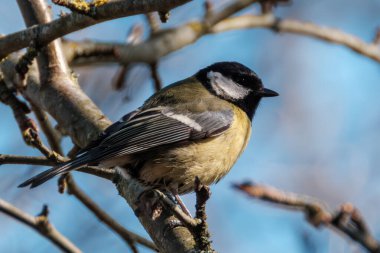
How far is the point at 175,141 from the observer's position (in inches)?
130

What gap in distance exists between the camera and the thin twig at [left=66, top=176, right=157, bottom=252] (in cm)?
334

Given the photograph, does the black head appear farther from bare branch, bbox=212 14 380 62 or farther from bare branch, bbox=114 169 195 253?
bare branch, bbox=114 169 195 253

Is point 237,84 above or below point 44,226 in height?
above

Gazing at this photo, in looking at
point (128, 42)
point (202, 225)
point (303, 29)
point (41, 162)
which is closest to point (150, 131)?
point (41, 162)

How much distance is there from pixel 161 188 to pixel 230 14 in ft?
5.65

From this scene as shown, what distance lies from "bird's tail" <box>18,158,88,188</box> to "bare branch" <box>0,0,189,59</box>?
25.0 inches

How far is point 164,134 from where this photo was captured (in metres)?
3.33

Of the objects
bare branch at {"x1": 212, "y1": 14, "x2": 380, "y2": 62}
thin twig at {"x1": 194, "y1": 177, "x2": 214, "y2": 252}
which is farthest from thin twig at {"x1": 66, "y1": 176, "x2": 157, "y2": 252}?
bare branch at {"x1": 212, "y1": 14, "x2": 380, "y2": 62}

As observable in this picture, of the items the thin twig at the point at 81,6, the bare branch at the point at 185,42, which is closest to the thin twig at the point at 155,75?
the bare branch at the point at 185,42

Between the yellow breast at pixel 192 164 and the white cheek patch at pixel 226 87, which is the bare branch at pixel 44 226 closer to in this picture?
the yellow breast at pixel 192 164

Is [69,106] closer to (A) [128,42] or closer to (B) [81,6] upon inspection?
(B) [81,6]

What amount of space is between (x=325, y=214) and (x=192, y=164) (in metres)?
1.63

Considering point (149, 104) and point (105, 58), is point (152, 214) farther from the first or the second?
point (105, 58)

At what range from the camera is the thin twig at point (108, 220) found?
3343 mm
